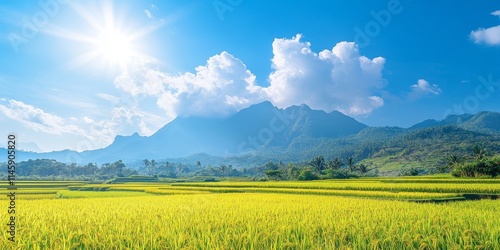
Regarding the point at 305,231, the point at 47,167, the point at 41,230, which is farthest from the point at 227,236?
the point at 47,167

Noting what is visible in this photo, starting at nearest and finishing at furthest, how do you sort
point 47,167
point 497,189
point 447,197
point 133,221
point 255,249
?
1. point 255,249
2. point 133,221
3. point 447,197
4. point 497,189
5. point 47,167

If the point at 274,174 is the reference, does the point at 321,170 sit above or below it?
below

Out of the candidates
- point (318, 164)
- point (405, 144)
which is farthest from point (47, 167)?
point (405, 144)

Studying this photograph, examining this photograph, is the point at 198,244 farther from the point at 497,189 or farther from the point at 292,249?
the point at 497,189

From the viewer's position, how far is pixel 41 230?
7.27 m

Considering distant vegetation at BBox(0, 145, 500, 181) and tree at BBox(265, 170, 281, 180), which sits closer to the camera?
distant vegetation at BBox(0, 145, 500, 181)

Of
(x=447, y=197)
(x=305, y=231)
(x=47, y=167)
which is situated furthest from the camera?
(x=47, y=167)

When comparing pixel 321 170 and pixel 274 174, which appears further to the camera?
pixel 321 170

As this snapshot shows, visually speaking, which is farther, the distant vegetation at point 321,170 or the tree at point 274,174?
the tree at point 274,174

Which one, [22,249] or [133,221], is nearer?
[22,249]

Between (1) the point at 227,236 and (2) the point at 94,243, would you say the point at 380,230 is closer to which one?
(1) the point at 227,236

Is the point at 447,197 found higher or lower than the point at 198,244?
lower

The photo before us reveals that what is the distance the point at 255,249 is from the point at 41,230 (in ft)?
17.0

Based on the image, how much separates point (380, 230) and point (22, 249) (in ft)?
23.7
